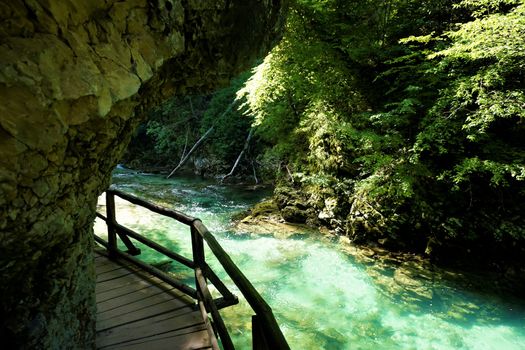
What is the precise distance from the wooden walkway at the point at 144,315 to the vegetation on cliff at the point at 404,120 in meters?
4.75

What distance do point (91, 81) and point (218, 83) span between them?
7.12 feet

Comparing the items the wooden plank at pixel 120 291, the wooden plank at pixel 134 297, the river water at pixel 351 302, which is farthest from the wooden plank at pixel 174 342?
the river water at pixel 351 302

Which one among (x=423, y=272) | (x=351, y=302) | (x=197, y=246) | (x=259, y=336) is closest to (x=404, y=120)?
(x=423, y=272)

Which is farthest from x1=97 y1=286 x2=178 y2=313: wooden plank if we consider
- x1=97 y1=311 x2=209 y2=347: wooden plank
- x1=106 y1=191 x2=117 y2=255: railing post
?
x1=106 y1=191 x2=117 y2=255: railing post

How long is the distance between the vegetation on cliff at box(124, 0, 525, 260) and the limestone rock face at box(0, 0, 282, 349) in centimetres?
492

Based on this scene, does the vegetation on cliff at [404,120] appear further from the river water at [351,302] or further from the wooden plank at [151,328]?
the wooden plank at [151,328]

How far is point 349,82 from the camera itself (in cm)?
930

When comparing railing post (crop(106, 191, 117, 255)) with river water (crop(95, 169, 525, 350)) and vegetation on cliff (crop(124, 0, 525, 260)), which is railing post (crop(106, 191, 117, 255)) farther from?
vegetation on cliff (crop(124, 0, 525, 260))

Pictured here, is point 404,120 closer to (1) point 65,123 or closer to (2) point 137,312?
(2) point 137,312

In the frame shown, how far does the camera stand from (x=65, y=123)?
66.3 inches

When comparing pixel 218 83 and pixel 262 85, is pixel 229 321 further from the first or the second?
pixel 262 85

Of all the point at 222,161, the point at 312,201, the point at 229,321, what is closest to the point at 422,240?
the point at 312,201

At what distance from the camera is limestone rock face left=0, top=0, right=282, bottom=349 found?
147 centimetres

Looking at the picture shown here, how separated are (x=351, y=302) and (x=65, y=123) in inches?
215
